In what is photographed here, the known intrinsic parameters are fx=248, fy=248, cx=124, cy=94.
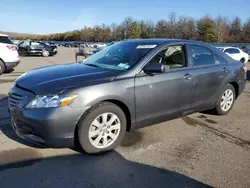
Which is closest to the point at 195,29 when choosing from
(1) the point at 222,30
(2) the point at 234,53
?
(1) the point at 222,30

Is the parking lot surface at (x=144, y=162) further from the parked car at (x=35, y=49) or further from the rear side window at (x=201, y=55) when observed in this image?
the parked car at (x=35, y=49)

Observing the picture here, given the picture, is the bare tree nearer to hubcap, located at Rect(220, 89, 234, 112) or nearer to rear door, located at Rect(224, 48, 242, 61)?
rear door, located at Rect(224, 48, 242, 61)

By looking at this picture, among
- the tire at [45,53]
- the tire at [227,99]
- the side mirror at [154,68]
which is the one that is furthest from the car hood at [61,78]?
the tire at [45,53]

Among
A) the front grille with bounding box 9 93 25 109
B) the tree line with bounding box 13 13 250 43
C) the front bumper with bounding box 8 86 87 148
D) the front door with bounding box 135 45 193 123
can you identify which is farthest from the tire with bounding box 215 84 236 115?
the tree line with bounding box 13 13 250 43

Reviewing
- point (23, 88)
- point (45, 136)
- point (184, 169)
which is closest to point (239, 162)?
point (184, 169)

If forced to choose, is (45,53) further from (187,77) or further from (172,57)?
(187,77)

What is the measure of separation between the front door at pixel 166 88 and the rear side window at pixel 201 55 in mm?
269

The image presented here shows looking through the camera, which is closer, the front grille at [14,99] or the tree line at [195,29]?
the front grille at [14,99]

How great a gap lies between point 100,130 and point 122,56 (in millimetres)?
1354

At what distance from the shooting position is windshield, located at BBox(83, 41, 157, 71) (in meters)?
3.83

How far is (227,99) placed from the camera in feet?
17.3

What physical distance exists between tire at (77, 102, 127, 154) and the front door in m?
0.35

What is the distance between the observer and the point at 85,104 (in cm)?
315

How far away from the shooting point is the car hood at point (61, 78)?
10.4ft
